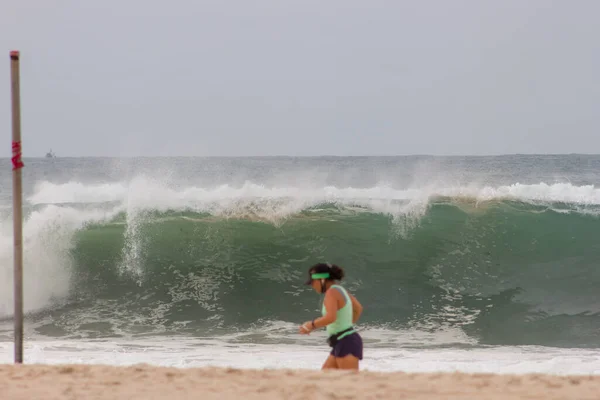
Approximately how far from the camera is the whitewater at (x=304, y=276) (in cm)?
876

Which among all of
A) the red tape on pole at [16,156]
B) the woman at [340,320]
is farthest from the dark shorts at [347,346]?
the red tape on pole at [16,156]

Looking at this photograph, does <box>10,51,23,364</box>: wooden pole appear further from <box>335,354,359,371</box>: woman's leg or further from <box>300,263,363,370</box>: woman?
<box>335,354,359,371</box>: woman's leg

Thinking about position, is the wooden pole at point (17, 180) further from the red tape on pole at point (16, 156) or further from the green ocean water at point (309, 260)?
the green ocean water at point (309, 260)

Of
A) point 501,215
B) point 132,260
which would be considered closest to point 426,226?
point 501,215

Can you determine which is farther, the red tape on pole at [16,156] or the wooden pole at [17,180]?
the red tape on pole at [16,156]

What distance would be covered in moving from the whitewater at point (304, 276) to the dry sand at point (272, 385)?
2430mm

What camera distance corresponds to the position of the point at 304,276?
13062mm

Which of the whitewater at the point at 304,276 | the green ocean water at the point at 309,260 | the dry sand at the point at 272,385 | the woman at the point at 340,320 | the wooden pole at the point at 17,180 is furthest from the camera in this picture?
the green ocean water at the point at 309,260

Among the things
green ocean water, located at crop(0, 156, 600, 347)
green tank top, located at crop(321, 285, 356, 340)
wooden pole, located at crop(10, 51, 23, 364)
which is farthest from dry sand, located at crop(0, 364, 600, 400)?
green ocean water, located at crop(0, 156, 600, 347)

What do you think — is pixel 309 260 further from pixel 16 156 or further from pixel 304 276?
pixel 16 156

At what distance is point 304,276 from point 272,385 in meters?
8.28

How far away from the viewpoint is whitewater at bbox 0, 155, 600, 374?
8.76 meters

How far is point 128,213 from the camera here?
17000 mm

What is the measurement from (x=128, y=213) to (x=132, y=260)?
3095 millimetres
